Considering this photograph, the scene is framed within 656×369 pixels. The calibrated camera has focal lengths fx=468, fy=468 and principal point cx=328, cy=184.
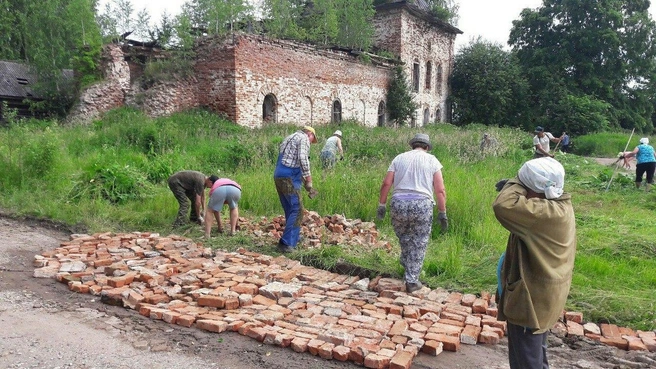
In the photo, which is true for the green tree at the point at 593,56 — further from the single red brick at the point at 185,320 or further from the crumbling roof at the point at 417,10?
the single red brick at the point at 185,320

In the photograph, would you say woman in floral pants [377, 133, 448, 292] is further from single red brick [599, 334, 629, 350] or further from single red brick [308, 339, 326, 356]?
single red brick [599, 334, 629, 350]

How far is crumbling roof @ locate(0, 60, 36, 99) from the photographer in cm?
2259

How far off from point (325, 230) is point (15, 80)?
A: 23552 millimetres

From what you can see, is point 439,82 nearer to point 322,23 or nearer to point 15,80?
point 322,23

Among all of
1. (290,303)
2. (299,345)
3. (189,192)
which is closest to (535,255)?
(299,345)

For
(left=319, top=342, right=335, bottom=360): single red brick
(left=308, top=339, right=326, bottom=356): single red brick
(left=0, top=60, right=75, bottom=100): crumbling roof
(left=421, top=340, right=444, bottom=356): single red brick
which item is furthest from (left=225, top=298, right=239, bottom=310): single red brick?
(left=0, top=60, right=75, bottom=100): crumbling roof

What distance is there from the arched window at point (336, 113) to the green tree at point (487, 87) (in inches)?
471

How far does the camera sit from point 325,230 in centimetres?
677

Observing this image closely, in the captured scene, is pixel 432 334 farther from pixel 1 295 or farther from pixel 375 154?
pixel 375 154

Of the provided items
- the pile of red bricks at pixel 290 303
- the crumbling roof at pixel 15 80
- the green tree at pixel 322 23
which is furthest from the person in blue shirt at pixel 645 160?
the crumbling roof at pixel 15 80

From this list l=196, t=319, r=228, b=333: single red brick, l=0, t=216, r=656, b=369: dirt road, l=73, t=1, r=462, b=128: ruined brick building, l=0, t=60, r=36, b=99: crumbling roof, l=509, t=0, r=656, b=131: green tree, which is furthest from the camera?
l=509, t=0, r=656, b=131: green tree

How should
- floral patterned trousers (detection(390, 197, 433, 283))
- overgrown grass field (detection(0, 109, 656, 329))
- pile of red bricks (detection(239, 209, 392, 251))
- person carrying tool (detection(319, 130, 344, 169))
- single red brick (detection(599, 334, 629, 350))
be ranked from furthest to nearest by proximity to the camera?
person carrying tool (detection(319, 130, 344, 169)) → pile of red bricks (detection(239, 209, 392, 251)) → overgrown grass field (detection(0, 109, 656, 329)) → floral patterned trousers (detection(390, 197, 433, 283)) → single red brick (detection(599, 334, 629, 350))

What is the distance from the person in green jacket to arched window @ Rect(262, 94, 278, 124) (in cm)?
1560

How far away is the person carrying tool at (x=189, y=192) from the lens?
7027mm
